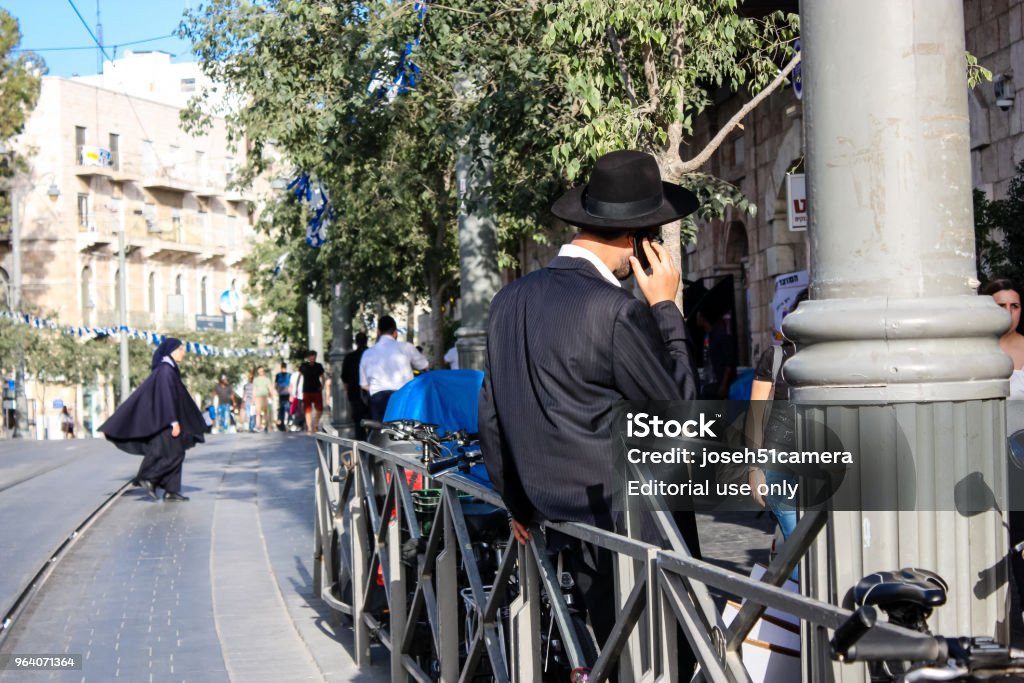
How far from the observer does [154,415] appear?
16094 mm

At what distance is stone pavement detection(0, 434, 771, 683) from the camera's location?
705 cm

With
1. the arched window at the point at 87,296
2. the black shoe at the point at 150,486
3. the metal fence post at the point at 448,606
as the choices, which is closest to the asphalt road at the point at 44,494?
the black shoe at the point at 150,486

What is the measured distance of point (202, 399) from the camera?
6444 centimetres

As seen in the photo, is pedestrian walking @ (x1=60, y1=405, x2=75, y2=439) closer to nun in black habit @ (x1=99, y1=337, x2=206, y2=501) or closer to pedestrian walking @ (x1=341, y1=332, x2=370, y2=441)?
pedestrian walking @ (x1=341, y1=332, x2=370, y2=441)

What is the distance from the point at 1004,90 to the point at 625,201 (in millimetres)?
9906

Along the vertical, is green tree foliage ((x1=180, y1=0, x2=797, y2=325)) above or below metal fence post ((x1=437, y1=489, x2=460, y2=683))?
above

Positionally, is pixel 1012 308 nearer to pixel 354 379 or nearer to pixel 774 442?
pixel 774 442

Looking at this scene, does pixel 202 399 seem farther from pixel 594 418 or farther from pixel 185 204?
pixel 594 418

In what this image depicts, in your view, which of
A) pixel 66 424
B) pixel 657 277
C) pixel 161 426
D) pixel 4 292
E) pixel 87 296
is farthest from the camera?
pixel 87 296

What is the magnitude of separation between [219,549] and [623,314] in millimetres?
8533

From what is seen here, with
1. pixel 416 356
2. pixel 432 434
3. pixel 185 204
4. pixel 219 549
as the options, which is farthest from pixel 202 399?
pixel 432 434

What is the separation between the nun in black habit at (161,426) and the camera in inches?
618

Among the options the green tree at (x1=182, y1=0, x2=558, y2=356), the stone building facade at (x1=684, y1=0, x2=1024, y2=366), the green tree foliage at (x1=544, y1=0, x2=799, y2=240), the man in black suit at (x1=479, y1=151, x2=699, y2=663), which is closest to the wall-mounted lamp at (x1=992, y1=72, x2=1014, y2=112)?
the stone building facade at (x1=684, y1=0, x2=1024, y2=366)

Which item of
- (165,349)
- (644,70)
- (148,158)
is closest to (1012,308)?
(644,70)
